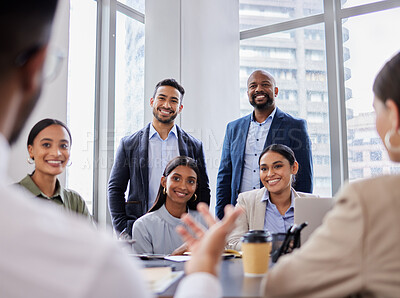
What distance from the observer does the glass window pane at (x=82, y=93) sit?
4.14m

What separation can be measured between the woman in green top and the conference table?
3.40 feet

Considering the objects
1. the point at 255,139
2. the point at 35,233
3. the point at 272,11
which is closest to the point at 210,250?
the point at 35,233

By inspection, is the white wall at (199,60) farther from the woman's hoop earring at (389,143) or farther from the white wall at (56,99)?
the woman's hoop earring at (389,143)

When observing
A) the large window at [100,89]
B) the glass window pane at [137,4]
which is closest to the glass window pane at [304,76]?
the glass window pane at [137,4]

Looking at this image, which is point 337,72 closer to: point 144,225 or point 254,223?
point 254,223

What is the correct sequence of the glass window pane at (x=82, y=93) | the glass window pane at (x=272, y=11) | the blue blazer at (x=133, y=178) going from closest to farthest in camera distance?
the blue blazer at (x=133, y=178)
the glass window pane at (x=82, y=93)
the glass window pane at (x=272, y=11)

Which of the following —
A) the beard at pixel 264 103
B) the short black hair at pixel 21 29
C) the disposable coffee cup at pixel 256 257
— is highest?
the beard at pixel 264 103

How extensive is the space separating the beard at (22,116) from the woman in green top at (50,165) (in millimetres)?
1865

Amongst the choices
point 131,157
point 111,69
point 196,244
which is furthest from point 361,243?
point 111,69

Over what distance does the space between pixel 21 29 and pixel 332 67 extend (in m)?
4.47

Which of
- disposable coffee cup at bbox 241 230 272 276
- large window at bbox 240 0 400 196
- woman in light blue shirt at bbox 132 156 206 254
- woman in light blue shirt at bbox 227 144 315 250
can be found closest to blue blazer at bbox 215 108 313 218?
woman in light blue shirt at bbox 227 144 315 250

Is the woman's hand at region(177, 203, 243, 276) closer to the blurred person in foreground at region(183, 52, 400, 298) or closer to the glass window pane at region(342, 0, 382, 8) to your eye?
the blurred person in foreground at region(183, 52, 400, 298)

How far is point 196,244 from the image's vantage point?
900 mm

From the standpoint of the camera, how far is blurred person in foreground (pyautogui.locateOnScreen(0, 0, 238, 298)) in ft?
1.68
